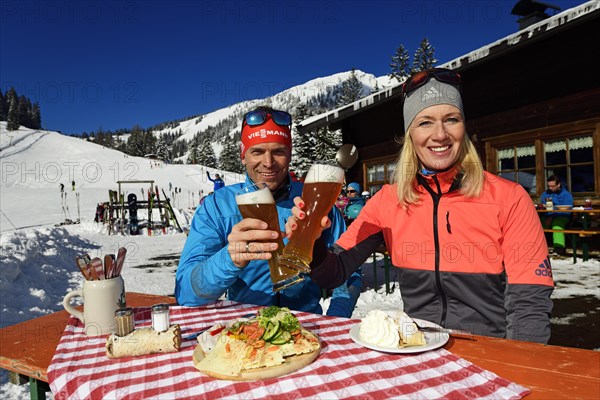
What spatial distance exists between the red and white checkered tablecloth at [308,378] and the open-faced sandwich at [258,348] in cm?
3

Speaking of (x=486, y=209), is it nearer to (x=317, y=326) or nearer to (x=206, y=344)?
(x=317, y=326)

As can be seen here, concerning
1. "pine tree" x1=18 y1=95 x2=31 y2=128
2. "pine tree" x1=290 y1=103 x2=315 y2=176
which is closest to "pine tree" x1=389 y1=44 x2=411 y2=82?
"pine tree" x1=290 y1=103 x2=315 y2=176

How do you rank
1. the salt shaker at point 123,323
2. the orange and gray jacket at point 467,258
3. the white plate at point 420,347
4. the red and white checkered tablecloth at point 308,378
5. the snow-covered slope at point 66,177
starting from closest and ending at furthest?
the red and white checkered tablecloth at point 308,378 < the white plate at point 420,347 < the salt shaker at point 123,323 < the orange and gray jacket at point 467,258 < the snow-covered slope at point 66,177

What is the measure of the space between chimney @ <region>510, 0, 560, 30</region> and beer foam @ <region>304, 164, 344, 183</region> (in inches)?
474

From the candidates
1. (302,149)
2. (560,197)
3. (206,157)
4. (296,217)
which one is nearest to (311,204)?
(296,217)

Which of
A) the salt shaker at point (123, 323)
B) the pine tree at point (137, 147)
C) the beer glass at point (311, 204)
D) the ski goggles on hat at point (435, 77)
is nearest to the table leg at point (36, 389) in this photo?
the salt shaker at point (123, 323)

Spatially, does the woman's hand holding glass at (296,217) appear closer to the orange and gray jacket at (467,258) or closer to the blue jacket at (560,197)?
the orange and gray jacket at (467,258)

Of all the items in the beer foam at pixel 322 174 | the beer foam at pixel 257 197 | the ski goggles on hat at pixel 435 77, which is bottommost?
the beer foam at pixel 257 197

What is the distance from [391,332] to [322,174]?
610mm

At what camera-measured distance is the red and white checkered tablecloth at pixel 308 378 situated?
1.03 metres

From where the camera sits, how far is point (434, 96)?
2021mm

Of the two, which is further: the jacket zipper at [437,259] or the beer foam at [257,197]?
the jacket zipper at [437,259]

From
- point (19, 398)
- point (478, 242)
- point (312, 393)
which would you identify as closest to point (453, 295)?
point (478, 242)

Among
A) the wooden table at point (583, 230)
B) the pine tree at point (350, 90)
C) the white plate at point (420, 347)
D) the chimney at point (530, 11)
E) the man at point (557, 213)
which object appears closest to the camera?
the white plate at point (420, 347)
